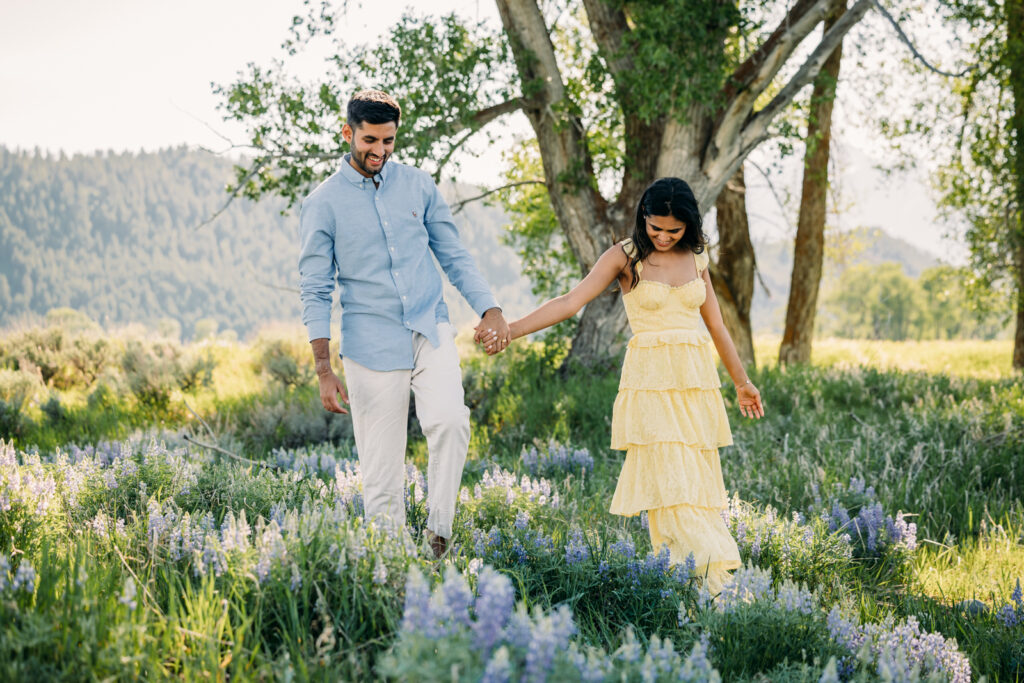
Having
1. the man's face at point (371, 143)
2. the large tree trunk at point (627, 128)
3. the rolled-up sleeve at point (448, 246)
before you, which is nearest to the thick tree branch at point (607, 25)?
the large tree trunk at point (627, 128)

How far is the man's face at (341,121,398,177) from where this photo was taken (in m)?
3.74

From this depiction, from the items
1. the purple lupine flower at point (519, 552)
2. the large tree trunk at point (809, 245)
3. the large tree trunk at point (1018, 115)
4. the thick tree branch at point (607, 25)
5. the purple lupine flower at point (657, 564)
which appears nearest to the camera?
→ the purple lupine flower at point (657, 564)

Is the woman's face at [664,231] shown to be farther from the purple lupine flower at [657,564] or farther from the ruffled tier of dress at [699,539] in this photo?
the purple lupine flower at [657,564]

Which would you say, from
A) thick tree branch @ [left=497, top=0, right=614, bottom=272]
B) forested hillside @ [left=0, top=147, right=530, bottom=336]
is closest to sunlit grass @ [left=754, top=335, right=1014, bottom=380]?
thick tree branch @ [left=497, top=0, right=614, bottom=272]

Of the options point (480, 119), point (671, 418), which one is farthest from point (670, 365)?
point (480, 119)

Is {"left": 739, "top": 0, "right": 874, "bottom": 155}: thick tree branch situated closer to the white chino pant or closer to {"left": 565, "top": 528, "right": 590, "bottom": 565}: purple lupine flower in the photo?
the white chino pant

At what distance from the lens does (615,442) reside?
395 centimetres

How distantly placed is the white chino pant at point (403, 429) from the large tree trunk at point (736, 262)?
8.90 m

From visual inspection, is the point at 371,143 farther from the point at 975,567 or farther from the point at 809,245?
the point at 809,245

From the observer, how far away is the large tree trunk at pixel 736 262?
1199 centimetres

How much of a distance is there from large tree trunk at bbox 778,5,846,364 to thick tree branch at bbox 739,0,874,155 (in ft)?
10.9

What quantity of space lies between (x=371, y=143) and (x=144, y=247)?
18608 cm

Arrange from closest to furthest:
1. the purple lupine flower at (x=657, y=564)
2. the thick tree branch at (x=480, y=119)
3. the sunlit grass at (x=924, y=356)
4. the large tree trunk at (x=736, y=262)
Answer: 1. the purple lupine flower at (x=657, y=564)
2. the thick tree branch at (x=480, y=119)
3. the large tree trunk at (x=736, y=262)
4. the sunlit grass at (x=924, y=356)

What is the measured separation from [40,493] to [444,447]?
2.04m
